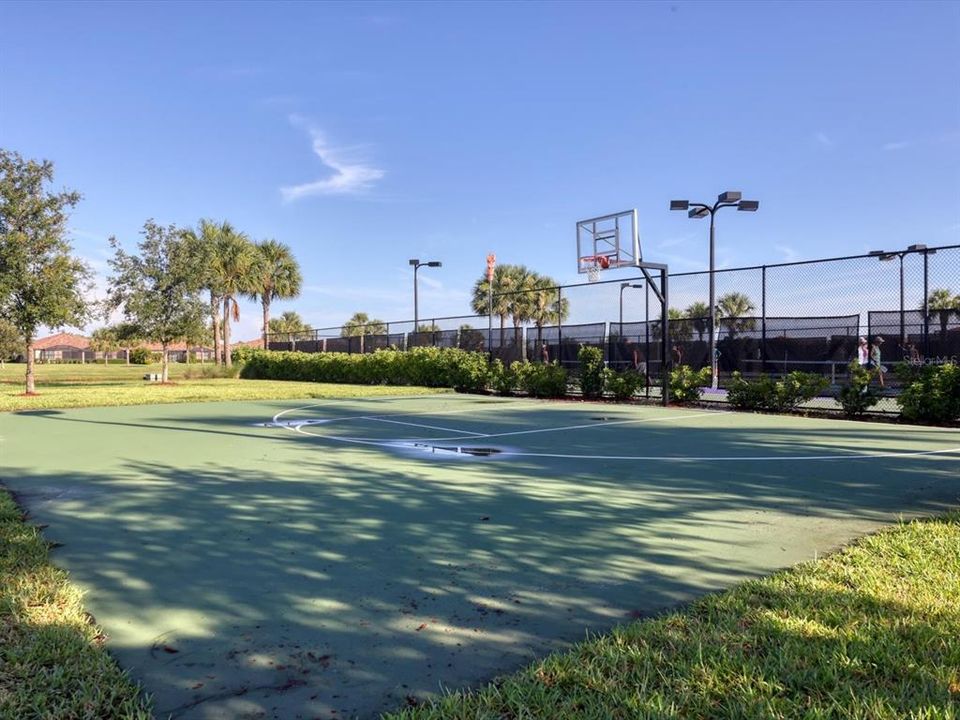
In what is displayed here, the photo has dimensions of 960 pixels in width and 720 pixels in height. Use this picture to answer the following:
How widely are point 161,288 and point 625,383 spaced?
19.4 m

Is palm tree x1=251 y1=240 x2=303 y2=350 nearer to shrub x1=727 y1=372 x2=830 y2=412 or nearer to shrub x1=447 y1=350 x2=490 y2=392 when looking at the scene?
shrub x1=447 y1=350 x2=490 y2=392

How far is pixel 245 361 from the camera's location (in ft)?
121

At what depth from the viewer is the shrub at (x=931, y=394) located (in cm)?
1192

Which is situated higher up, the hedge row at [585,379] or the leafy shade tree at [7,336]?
the leafy shade tree at [7,336]

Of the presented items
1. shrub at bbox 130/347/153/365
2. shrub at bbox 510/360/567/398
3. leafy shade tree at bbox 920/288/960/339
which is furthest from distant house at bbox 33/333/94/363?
leafy shade tree at bbox 920/288/960/339

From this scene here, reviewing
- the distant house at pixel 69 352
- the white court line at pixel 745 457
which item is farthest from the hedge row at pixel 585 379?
the distant house at pixel 69 352

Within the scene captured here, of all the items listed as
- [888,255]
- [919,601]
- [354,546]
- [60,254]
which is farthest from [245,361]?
[919,601]

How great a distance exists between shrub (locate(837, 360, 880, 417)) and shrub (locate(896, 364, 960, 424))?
23.8 inches

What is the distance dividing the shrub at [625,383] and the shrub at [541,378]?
1.77 metres

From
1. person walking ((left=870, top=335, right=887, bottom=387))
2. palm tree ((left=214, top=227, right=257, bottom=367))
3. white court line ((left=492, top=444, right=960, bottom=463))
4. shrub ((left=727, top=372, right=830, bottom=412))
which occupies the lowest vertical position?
white court line ((left=492, top=444, right=960, bottom=463))

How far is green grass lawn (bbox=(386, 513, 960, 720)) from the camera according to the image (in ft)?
7.61

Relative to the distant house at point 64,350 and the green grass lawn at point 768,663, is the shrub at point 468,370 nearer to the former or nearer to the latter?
the green grass lawn at point 768,663

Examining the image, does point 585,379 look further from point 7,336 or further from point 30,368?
point 7,336

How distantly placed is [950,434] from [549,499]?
870 cm
